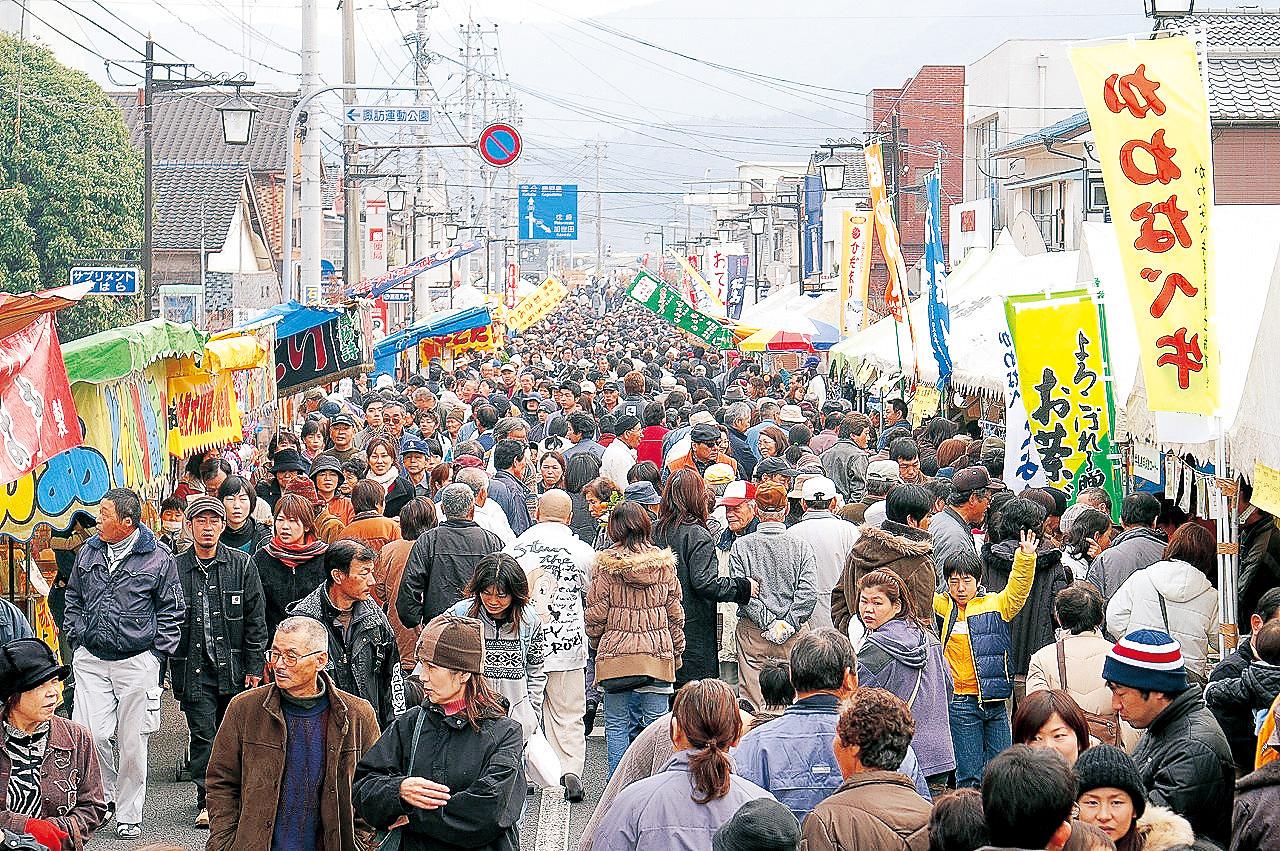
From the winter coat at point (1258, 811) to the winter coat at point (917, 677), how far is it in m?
1.50

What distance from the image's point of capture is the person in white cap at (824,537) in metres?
9.02

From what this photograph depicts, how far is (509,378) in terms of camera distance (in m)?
23.0

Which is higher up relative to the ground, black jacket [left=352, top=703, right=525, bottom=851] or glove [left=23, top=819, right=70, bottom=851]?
black jacket [left=352, top=703, right=525, bottom=851]

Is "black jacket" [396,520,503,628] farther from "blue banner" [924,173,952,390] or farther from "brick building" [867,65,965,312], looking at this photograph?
"brick building" [867,65,965,312]

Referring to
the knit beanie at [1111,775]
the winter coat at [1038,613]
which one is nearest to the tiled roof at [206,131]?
the winter coat at [1038,613]

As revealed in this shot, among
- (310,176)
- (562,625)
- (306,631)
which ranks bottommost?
(562,625)

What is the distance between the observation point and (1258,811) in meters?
4.62

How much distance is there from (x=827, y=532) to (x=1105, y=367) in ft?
7.89

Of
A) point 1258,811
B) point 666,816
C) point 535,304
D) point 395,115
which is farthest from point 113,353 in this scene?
point 535,304

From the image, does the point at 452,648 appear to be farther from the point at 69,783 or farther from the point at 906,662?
the point at 906,662

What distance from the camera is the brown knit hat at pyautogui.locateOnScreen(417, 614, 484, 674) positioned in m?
4.92

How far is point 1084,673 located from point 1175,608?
134 centimetres

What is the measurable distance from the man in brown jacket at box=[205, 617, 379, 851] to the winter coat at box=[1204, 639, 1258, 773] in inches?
132

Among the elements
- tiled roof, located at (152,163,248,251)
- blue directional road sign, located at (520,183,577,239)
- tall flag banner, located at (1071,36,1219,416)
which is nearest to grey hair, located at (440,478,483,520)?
tall flag banner, located at (1071,36,1219,416)
